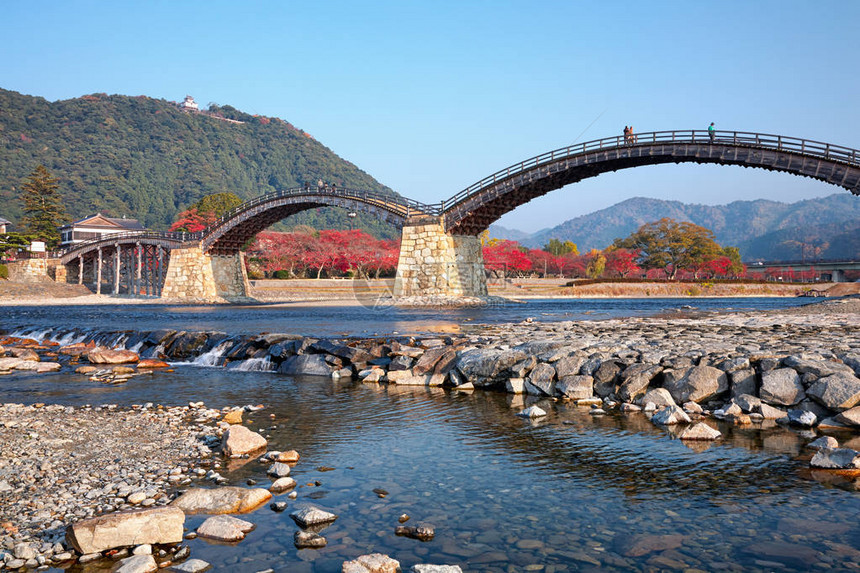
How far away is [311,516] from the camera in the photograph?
19.8ft

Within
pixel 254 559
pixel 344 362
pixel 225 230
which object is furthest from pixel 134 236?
pixel 254 559

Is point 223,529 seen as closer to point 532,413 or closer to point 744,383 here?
point 532,413

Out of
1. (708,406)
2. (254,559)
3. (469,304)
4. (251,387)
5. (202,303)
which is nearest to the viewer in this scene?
(254,559)

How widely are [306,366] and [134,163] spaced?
166506 millimetres

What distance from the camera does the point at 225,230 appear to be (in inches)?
2494

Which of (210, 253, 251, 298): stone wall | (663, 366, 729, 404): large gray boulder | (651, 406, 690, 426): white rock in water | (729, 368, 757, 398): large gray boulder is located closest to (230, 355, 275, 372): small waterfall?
(651, 406, 690, 426): white rock in water

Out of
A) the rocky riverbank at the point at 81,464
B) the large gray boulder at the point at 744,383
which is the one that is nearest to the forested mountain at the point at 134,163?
the rocky riverbank at the point at 81,464

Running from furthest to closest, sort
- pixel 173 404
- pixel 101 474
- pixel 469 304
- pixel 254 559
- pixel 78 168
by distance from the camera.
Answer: pixel 78 168 < pixel 469 304 < pixel 173 404 < pixel 101 474 < pixel 254 559

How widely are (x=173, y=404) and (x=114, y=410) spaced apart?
1131 millimetres

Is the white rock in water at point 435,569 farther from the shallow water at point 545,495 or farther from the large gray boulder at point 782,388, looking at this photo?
the large gray boulder at point 782,388

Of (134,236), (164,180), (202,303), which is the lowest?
(202,303)

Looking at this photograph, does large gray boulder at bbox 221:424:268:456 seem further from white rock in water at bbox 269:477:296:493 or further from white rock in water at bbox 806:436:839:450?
white rock in water at bbox 806:436:839:450

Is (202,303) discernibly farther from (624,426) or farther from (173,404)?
(624,426)

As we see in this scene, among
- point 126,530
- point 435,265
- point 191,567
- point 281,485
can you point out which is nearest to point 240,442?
point 281,485
